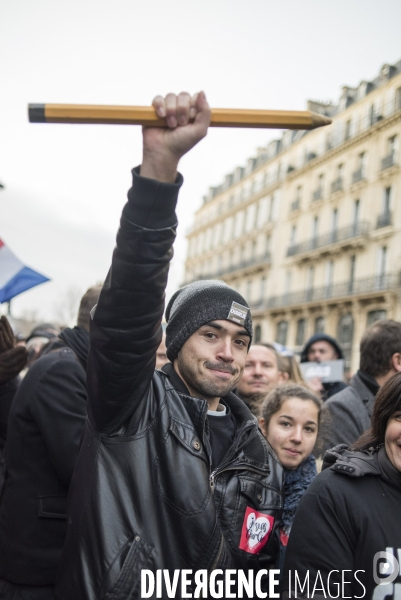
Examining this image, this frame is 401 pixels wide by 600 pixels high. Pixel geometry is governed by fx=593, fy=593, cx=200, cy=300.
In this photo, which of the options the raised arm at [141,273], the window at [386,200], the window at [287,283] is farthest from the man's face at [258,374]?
the window at [287,283]

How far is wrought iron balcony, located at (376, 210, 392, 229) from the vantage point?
28413mm

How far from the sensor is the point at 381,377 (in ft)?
12.7

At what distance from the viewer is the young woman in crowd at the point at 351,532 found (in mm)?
2029

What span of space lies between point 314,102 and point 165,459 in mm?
38116

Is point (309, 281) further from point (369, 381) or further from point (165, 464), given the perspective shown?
point (165, 464)

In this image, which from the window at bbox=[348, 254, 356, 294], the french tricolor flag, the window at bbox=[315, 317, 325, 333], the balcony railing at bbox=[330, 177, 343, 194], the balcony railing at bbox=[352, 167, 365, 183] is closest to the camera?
the french tricolor flag

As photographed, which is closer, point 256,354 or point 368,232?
point 256,354

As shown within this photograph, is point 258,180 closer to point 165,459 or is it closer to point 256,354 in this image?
point 256,354

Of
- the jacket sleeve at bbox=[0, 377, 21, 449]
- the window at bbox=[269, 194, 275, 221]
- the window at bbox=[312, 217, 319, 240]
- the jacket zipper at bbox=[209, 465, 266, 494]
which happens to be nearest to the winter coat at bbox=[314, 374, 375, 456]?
the jacket zipper at bbox=[209, 465, 266, 494]

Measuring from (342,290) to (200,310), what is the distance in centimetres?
2947

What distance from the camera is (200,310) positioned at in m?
2.31

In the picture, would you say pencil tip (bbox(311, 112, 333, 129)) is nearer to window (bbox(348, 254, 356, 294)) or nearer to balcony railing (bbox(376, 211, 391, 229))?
balcony railing (bbox(376, 211, 391, 229))

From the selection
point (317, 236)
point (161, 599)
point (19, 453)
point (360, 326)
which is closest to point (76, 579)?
point (161, 599)

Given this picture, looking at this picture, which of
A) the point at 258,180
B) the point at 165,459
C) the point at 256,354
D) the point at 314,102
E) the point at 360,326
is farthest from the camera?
the point at 258,180
